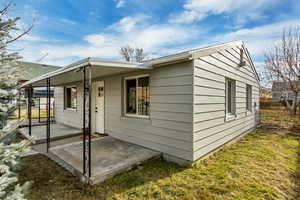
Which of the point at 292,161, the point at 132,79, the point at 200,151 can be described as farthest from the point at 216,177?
the point at 132,79

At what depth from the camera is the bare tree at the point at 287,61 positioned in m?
11.2

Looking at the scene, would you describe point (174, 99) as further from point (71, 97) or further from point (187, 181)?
point (71, 97)

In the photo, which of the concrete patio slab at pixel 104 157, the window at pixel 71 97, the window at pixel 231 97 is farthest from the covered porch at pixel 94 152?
the window at pixel 71 97

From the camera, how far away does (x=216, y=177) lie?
10.7 ft

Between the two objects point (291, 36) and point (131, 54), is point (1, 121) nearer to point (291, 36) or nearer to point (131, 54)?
point (291, 36)

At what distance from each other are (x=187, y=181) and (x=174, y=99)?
191cm

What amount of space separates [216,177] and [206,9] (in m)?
6.12

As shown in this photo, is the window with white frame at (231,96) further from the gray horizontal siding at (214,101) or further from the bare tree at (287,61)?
the bare tree at (287,61)

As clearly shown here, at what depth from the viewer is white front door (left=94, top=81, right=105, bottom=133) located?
6.42 metres

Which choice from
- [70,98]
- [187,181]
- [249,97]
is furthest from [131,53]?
[187,181]

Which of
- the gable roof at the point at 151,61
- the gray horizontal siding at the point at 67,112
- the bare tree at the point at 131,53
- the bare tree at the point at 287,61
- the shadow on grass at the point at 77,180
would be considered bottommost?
the shadow on grass at the point at 77,180

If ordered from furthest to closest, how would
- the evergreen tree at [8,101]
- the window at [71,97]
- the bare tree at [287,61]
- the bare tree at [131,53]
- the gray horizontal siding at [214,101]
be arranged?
the bare tree at [131,53], the bare tree at [287,61], the window at [71,97], the gray horizontal siding at [214,101], the evergreen tree at [8,101]

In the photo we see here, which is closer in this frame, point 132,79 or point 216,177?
point 216,177

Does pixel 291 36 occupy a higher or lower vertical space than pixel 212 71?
higher
